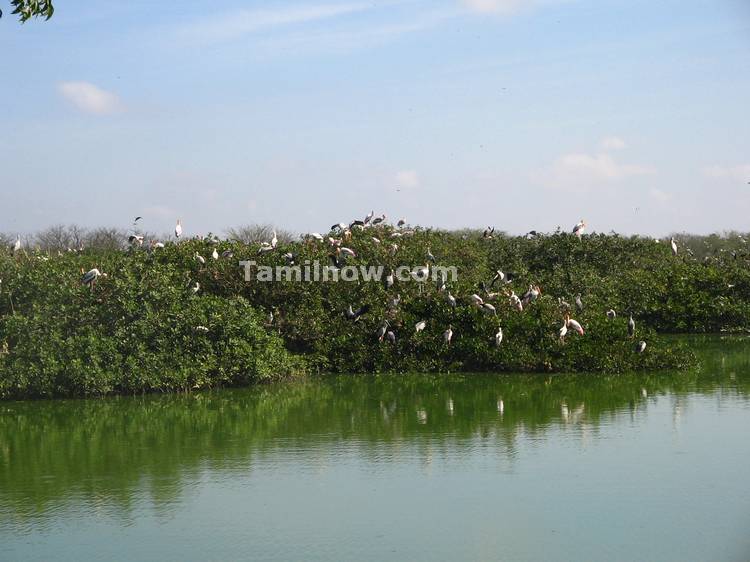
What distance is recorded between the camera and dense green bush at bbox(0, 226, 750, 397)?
45.8 feet

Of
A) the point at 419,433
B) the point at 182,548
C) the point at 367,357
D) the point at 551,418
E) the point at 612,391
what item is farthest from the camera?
the point at 367,357

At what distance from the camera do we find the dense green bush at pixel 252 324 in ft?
45.8

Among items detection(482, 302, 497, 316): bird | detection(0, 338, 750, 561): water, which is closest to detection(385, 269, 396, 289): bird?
detection(482, 302, 497, 316): bird

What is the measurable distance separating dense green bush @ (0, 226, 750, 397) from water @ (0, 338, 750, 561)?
48 centimetres

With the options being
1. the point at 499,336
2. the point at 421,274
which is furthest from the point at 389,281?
the point at 499,336

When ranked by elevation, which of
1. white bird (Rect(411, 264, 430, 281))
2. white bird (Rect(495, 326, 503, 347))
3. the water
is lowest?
the water

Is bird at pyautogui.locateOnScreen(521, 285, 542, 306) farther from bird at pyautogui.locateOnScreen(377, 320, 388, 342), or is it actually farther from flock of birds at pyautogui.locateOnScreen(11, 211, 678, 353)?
bird at pyautogui.locateOnScreen(377, 320, 388, 342)

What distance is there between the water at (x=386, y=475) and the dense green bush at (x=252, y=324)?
19.0 inches

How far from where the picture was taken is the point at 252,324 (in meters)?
14.9

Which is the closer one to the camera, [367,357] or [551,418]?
[551,418]

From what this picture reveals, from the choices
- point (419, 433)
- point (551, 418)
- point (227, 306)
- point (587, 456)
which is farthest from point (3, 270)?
point (587, 456)

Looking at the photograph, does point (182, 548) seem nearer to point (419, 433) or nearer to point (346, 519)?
point (346, 519)

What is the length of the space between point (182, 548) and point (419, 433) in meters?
4.31

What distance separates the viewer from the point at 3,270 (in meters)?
14.9
